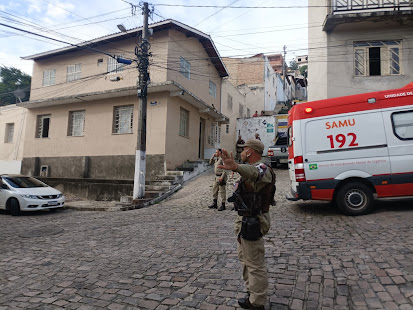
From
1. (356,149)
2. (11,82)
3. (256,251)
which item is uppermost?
(11,82)

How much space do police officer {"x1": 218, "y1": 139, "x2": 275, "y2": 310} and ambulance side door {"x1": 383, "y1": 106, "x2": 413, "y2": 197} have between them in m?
4.60

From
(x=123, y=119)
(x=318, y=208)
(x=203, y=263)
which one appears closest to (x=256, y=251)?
(x=203, y=263)

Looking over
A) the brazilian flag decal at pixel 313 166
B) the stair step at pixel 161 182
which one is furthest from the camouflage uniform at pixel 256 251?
the stair step at pixel 161 182

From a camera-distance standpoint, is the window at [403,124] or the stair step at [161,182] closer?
the window at [403,124]

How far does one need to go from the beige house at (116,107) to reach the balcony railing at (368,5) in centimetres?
670

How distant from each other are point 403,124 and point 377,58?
294 inches

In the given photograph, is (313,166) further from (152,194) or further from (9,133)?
(9,133)

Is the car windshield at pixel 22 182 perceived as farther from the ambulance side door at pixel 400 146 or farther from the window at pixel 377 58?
the window at pixel 377 58

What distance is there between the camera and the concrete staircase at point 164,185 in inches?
399

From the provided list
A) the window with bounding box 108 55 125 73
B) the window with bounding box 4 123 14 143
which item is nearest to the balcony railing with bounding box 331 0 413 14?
the window with bounding box 108 55 125 73

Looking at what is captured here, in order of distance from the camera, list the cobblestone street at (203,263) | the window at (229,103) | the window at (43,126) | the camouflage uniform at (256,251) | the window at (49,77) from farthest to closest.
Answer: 1. the window at (229,103)
2. the window at (43,126)
3. the window at (49,77)
4. the cobblestone street at (203,263)
5. the camouflage uniform at (256,251)

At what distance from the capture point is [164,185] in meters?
11.5

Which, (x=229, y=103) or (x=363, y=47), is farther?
(x=229, y=103)

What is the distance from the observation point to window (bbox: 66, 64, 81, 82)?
1558cm
